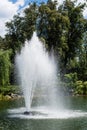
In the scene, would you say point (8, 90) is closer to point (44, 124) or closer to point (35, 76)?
point (35, 76)

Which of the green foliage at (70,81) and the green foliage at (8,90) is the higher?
the green foliage at (70,81)

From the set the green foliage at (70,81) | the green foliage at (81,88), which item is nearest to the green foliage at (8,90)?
the green foliage at (70,81)

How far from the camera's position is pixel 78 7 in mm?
61781

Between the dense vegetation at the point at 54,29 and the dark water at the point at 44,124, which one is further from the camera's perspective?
the dense vegetation at the point at 54,29

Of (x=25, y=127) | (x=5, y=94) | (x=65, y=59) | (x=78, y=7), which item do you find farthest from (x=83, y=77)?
(x=25, y=127)

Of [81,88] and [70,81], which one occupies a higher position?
[70,81]

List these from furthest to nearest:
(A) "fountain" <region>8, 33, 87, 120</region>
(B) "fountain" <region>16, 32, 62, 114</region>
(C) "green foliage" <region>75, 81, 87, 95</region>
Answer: (C) "green foliage" <region>75, 81, 87, 95</region> < (B) "fountain" <region>16, 32, 62, 114</region> < (A) "fountain" <region>8, 33, 87, 120</region>

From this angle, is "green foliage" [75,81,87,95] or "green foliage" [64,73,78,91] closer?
"green foliage" [75,81,87,95]

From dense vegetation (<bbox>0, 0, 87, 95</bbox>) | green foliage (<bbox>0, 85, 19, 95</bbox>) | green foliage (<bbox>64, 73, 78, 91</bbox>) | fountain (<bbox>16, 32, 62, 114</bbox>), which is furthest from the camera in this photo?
dense vegetation (<bbox>0, 0, 87, 95</bbox>)

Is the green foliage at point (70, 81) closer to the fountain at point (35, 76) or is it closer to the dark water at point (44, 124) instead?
the fountain at point (35, 76)

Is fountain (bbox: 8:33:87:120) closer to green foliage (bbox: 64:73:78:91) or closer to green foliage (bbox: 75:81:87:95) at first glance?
green foliage (bbox: 64:73:78:91)

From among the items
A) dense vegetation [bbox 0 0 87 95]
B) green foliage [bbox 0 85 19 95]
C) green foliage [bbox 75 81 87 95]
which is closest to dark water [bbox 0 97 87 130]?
green foliage [bbox 0 85 19 95]

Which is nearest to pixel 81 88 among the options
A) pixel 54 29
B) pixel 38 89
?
pixel 38 89

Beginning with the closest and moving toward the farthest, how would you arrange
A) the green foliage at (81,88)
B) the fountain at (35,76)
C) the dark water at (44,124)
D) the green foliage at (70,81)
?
the dark water at (44,124)
the fountain at (35,76)
the green foliage at (81,88)
the green foliage at (70,81)
